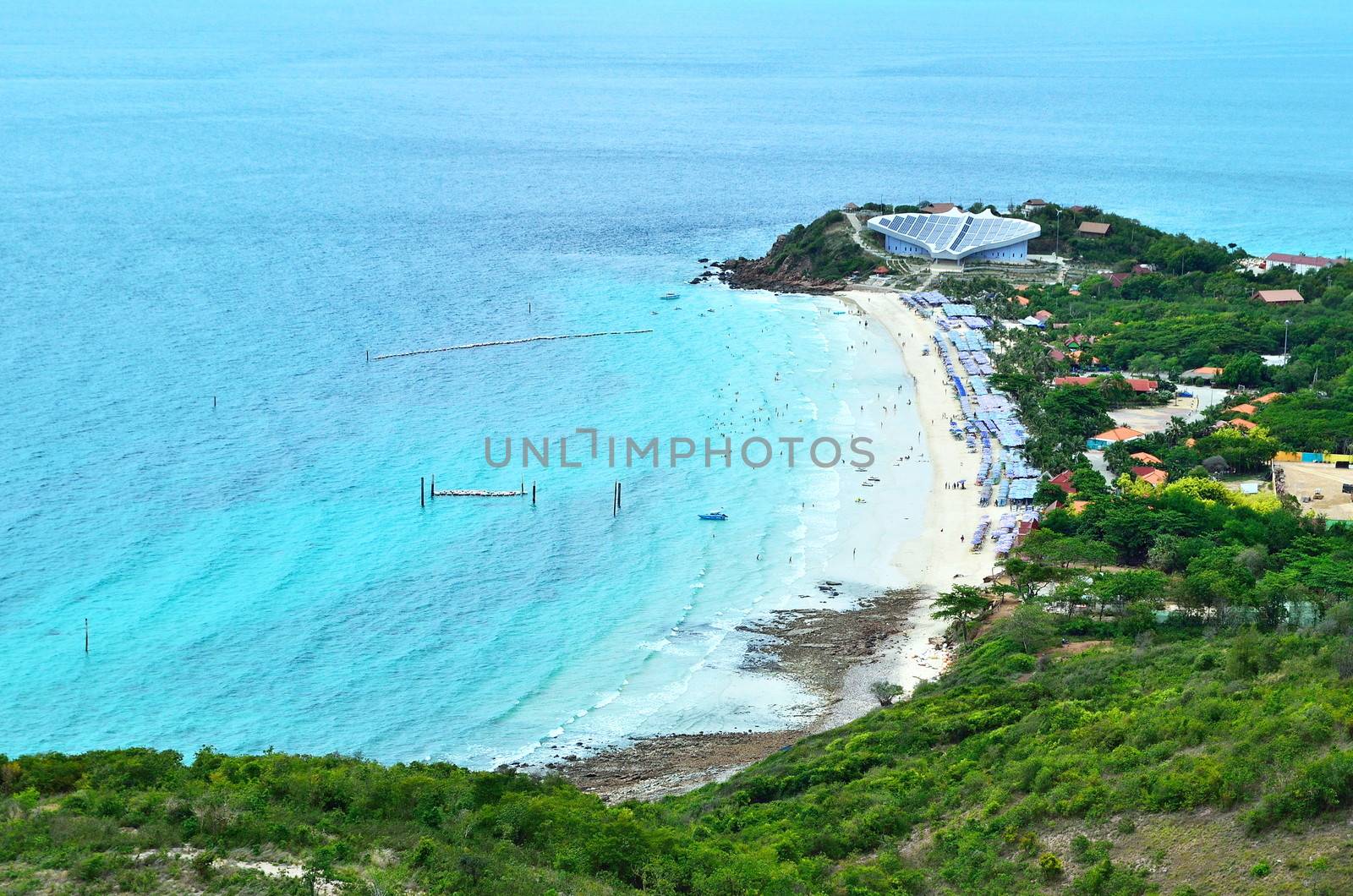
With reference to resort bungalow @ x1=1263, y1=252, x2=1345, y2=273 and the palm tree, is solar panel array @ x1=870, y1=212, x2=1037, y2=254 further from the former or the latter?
the palm tree

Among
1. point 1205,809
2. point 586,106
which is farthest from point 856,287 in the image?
point 586,106

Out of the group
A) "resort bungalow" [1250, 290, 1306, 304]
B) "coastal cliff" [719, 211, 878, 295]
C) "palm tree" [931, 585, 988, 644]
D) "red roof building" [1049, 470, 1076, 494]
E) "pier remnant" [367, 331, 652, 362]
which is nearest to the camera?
"palm tree" [931, 585, 988, 644]

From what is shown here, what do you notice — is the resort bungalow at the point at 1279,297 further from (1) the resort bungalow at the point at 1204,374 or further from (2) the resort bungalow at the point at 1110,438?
(2) the resort bungalow at the point at 1110,438

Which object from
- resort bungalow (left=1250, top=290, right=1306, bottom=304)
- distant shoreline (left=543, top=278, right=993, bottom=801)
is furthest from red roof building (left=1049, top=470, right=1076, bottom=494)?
resort bungalow (left=1250, top=290, right=1306, bottom=304)

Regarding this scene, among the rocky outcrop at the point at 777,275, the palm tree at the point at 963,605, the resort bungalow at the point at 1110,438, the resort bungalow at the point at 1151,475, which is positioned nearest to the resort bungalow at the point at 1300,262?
the rocky outcrop at the point at 777,275

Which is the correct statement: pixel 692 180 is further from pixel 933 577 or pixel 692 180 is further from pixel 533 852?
pixel 533 852

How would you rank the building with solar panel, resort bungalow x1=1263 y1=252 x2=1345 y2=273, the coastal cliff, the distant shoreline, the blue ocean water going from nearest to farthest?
the distant shoreline → the blue ocean water → resort bungalow x1=1263 y1=252 x2=1345 y2=273 → the coastal cliff → the building with solar panel

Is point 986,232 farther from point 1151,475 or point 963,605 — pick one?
point 963,605
